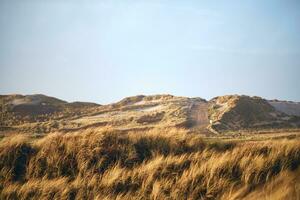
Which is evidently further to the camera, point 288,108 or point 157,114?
point 288,108

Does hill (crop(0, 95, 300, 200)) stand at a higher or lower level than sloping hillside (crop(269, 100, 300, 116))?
lower

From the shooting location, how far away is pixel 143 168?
9.21 m

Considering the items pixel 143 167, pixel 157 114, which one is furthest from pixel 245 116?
pixel 143 167

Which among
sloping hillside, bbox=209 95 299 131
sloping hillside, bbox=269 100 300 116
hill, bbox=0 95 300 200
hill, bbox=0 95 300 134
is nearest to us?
hill, bbox=0 95 300 200

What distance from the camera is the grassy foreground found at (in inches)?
324

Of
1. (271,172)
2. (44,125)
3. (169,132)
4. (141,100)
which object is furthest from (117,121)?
(271,172)

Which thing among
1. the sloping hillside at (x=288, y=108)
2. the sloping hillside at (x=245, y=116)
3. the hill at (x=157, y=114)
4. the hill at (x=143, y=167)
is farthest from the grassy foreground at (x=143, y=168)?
the sloping hillside at (x=288, y=108)

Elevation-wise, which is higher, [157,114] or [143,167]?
[157,114]

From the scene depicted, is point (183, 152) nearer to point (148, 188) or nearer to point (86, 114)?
point (148, 188)

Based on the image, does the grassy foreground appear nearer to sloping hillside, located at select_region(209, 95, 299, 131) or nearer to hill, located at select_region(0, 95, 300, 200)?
hill, located at select_region(0, 95, 300, 200)

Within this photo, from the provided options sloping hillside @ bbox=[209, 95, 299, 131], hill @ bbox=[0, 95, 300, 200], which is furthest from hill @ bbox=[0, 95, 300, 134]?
hill @ bbox=[0, 95, 300, 200]

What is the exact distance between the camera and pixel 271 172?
30.7 ft

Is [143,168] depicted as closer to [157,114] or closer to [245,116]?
[157,114]

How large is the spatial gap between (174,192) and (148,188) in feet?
2.35
